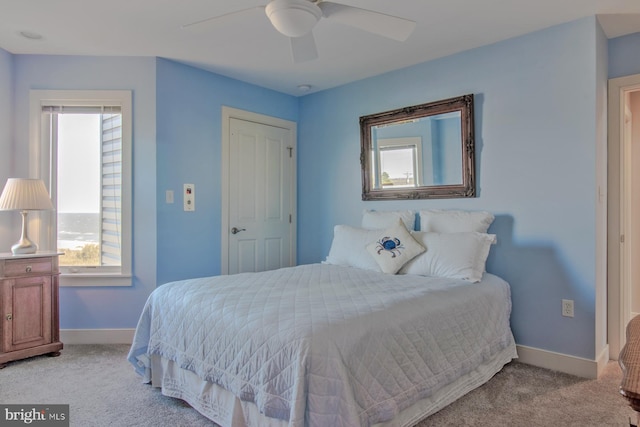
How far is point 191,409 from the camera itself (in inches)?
86.0

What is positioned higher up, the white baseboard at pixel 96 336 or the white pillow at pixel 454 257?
the white pillow at pixel 454 257

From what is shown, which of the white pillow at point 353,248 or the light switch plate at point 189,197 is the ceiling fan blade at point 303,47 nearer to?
the white pillow at point 353,248

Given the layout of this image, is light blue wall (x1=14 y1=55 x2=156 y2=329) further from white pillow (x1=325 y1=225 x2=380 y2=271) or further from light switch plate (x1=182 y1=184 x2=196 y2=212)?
white pillow (x1=325 y1=225 x2=380 y2=271)

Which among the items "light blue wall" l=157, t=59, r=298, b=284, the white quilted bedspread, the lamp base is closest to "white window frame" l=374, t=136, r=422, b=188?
the white quilted bedspread

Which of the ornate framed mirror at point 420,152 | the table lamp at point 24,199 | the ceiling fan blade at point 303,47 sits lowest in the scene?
the table lamp at point 24,199

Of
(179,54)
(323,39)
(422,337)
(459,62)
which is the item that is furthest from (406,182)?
(179,54)

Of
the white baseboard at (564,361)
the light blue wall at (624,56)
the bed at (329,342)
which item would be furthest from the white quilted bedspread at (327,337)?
the light blue wall at (624,56)

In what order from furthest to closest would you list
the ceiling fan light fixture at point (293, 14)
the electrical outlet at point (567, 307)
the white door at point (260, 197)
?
the white door at point (260, 197)
the electrical outlet at point (567, 307)
the ceiling fan light fixture at point (293, 14)

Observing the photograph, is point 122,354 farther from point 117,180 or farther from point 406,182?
point 406,182

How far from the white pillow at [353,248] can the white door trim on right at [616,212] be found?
172 centimetres

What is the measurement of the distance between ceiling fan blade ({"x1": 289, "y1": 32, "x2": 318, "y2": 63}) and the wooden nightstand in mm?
2498

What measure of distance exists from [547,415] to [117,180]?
3.61 metres

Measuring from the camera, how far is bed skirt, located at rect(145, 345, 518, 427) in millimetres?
1784

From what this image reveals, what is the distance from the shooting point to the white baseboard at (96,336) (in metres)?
3.34
